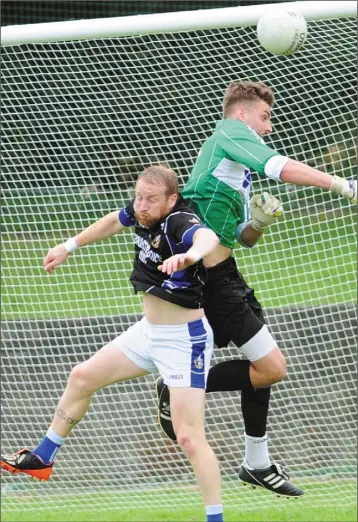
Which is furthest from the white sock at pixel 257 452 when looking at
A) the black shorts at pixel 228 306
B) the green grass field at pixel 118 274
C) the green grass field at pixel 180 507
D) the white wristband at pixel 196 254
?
the green grass field at pixel 118 274

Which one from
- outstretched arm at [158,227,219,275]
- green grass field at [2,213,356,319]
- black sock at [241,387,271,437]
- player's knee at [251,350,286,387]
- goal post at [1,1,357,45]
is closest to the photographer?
outstretched arm at [158,227,219,275]

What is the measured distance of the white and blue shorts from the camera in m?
5.00

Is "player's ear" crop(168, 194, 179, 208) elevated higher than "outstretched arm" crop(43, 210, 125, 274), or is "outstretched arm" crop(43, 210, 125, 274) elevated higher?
"player's ear" crop(168, 194, 179, 208)

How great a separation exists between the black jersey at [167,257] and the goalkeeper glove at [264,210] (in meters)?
0.44

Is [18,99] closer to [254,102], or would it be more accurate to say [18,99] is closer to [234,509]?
[254,102]

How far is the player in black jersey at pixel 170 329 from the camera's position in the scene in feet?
16.0

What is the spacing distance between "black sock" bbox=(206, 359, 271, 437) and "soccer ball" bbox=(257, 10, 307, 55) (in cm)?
152

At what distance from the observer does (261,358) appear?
17.3ft

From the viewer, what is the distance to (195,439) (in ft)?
16.2

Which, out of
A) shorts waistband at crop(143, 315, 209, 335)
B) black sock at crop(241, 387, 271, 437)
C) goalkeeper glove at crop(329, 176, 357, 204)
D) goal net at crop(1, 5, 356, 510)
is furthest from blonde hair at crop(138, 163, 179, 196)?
goal net at crop(1, 5, 356, 510)

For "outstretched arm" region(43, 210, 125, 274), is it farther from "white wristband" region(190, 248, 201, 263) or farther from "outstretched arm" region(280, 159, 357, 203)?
"outstretched arm" region(280, 159, 357, 203)

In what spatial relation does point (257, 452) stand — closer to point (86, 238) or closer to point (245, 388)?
point (245, 388)

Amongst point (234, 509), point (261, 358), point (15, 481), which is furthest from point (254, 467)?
point (15, 481)

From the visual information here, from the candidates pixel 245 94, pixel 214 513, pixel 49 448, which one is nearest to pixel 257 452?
pixel 214 513
